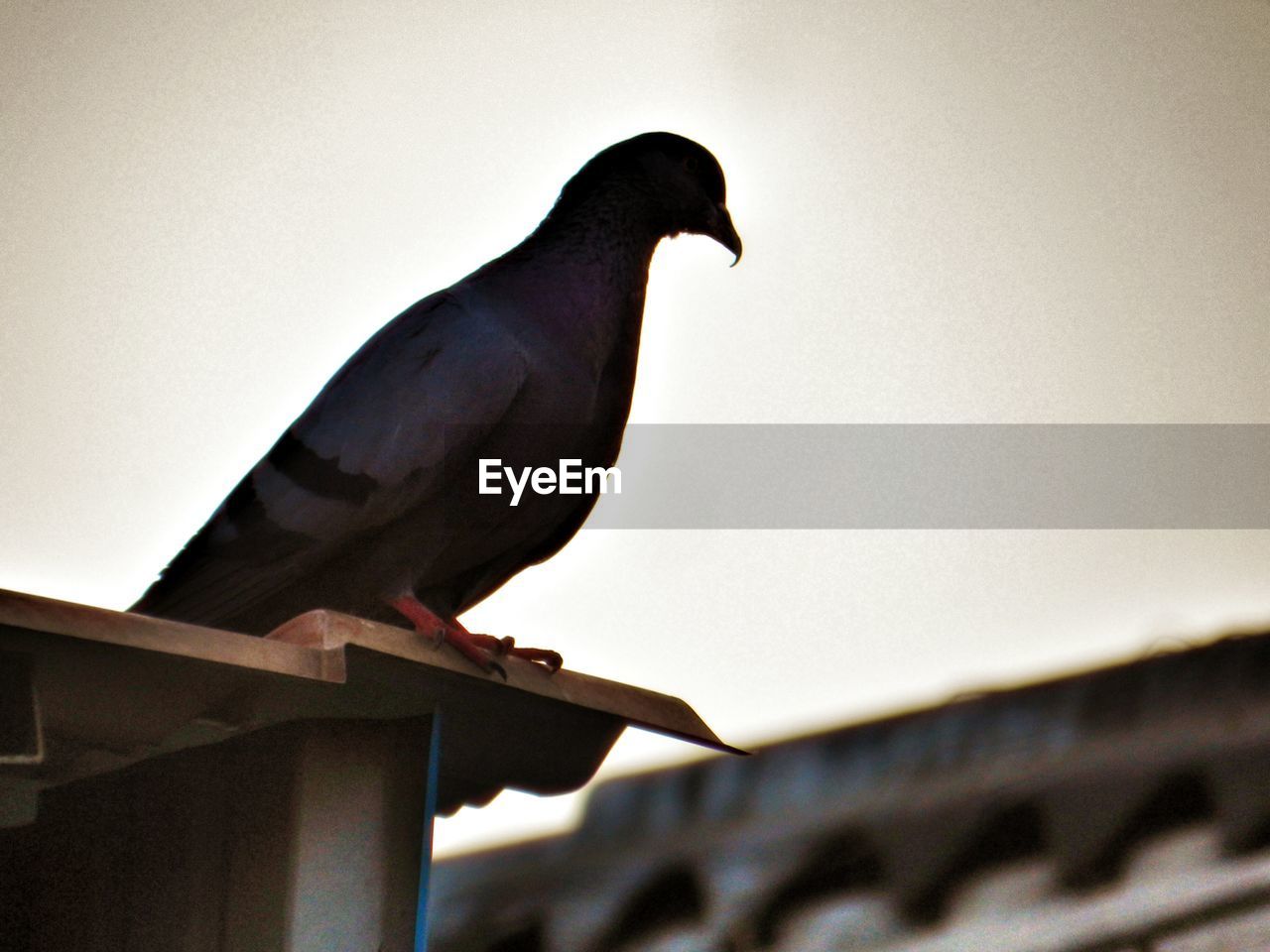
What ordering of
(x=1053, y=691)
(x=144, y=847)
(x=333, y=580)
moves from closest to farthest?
(x=1053, y=691) → (x=144, y=847) → (x=333, y=580)

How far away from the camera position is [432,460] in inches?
129

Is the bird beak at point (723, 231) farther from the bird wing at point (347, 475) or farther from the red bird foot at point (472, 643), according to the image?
the red bird foot at point (472, 643)

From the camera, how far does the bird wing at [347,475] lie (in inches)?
129

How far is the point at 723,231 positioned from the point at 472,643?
1543mm

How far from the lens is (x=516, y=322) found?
11.4ft

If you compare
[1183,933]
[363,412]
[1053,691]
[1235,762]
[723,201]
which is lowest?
[1183,933]

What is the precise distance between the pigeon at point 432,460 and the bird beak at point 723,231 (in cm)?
40

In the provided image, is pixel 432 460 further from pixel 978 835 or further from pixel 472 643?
pixel 978 835

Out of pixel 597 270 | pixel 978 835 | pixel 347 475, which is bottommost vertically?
pixel 978 835

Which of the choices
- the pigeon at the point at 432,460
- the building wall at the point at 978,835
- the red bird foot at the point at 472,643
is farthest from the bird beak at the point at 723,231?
the building wall at the point at 978,835

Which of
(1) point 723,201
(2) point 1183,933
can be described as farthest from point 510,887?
(1) point 723,201

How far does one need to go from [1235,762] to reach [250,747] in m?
1.34

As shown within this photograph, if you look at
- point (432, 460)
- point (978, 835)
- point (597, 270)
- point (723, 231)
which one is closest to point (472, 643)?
point (432, 460)

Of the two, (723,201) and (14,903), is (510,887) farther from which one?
(723,201)
